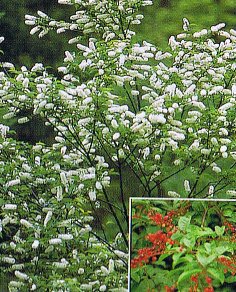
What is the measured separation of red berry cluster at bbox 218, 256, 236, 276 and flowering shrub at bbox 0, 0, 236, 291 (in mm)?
593

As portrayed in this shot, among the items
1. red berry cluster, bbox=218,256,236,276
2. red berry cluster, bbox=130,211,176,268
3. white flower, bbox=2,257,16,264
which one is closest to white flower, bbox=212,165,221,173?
red berry cluster, bbox=130,211,176,268

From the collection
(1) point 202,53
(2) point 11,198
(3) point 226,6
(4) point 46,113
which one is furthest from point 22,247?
(3) point 226,6

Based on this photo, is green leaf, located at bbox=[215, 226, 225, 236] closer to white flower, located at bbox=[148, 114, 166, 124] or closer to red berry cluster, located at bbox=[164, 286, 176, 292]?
red berry cluster, located at bbox=[164, 286, 176, 292]

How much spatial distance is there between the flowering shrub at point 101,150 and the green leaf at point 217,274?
2.00 ft

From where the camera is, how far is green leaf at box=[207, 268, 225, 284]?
2.26m

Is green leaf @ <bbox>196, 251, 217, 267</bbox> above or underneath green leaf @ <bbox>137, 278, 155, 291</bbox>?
above

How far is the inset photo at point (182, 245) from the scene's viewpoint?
2.27m

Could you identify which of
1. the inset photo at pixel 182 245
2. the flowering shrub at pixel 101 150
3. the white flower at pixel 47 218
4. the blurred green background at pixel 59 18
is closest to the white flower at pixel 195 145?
the flowering shrub at pixel 101 150

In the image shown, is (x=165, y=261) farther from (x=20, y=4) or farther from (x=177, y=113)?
(x=20, y=4)

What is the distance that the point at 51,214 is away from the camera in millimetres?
2762

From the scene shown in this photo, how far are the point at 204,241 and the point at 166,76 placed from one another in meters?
0.86

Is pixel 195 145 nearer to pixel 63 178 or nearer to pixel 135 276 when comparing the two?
pixel 63 178

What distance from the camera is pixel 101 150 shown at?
2975 mm

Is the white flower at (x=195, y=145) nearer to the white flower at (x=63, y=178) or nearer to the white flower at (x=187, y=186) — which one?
the white flower at (x=187, y=186)
